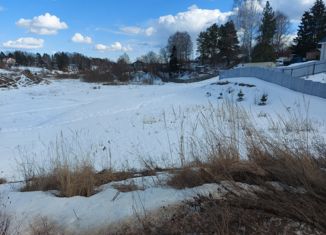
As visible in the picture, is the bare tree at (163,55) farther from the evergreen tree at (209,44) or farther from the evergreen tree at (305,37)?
the evergreen tree at (305,37)

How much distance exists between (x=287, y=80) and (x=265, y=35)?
1747 inches

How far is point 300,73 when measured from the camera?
30203 mm

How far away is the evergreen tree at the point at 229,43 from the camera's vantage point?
250 feet

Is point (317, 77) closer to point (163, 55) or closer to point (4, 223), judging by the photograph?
point (4, 223)

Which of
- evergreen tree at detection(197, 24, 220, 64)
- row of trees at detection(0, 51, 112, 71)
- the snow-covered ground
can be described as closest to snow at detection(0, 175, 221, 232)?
the snow-covered ground

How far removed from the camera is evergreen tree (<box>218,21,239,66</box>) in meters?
76.2

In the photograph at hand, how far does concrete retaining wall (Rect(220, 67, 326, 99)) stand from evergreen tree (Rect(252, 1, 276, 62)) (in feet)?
91.0

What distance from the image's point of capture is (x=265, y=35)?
6606 cm

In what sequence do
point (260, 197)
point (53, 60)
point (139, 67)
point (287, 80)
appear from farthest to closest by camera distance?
point (53, 60) → point (139, 67) → point (287, 80) → point (260, 197)

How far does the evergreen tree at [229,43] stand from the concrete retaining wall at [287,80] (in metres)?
41.5

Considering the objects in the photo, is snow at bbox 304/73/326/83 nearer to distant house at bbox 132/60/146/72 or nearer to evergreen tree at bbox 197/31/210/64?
evergreen tree at bbox 197/31/210/64

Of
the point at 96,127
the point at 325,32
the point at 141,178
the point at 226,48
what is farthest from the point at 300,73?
the point at 226,48

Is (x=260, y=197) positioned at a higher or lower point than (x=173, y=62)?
higher

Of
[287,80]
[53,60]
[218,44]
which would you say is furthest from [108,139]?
[53,60]
